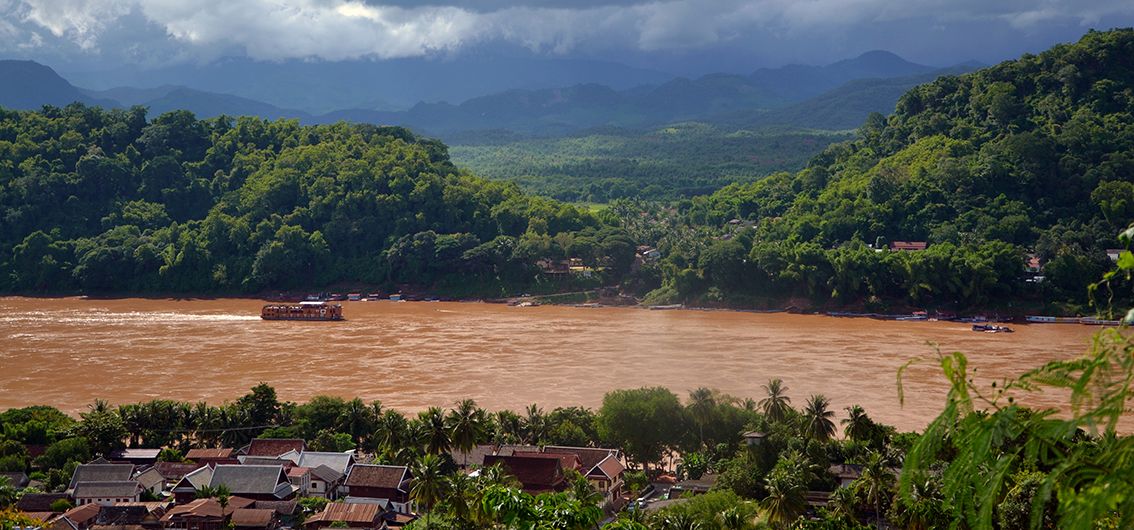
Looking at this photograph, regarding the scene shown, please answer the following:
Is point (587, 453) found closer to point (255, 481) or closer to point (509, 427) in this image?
point (509, 427)

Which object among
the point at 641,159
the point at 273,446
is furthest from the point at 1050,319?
the point at 641,159

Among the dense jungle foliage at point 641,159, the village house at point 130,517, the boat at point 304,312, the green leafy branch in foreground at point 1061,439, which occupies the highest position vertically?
the dense jungle foliage at point 641,159

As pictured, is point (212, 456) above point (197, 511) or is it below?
above

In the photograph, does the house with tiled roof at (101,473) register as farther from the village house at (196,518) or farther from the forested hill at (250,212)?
the forested hill at (250,212)

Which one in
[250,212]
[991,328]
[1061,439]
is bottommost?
[991,328]

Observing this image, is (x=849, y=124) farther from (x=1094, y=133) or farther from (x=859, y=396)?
(x=859, y=396)

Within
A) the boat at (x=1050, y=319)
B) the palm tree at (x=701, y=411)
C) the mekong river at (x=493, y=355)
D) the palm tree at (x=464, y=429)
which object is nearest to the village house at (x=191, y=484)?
the palm tree at (x=464, y=429)
